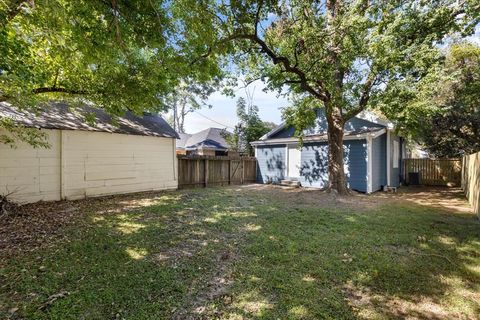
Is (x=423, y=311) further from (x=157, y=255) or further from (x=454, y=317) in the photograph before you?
(x=157, y=255)

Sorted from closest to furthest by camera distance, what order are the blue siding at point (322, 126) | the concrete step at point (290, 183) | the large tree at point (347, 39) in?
the large tree at point (347, 39), the blue siding at point (322, 126), the concrete step at point (290, 183)

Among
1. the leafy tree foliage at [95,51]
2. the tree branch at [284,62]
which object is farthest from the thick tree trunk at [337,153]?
the leafy tree foliage at [95,51]

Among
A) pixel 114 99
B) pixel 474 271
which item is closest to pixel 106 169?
pixel 114 99

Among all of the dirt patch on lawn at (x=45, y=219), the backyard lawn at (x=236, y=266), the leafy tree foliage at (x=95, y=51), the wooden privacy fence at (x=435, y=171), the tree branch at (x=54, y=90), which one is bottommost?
the backyard lawn at (x=236, y=266)

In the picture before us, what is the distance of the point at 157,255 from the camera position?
3.65 metres

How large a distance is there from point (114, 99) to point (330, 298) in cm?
657

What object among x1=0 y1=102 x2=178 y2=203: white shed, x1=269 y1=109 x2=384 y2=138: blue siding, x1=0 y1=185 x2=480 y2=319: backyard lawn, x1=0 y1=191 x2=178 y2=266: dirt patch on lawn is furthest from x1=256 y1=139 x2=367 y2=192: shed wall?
x1=0 y1=191 x2=178 y2=266: dirt patch on lawn

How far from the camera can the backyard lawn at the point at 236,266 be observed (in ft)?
8.07

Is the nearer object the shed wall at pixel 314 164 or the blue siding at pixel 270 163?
the shed wall at pixel 314 164

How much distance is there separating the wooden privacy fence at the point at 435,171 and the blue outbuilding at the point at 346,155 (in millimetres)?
685

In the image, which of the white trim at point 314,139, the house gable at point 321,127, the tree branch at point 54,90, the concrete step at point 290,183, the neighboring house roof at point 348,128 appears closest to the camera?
the tree branch at point 54,90

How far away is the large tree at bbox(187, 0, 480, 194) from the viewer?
6.94 m

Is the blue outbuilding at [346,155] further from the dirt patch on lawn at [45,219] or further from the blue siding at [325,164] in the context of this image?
the dirt patch on lawn at [45,219]

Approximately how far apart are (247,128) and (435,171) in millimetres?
12419
